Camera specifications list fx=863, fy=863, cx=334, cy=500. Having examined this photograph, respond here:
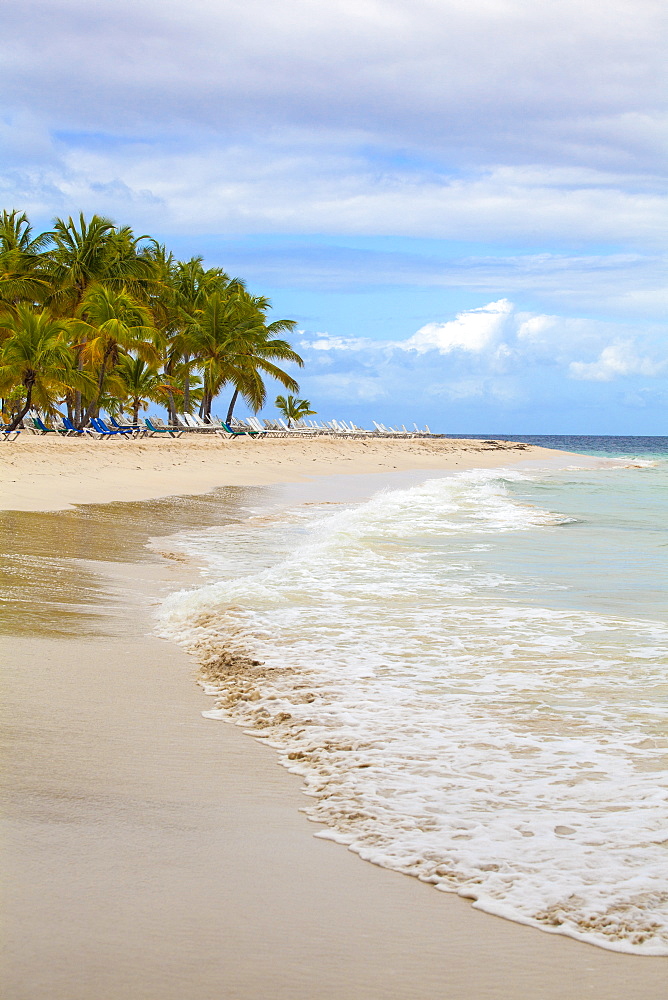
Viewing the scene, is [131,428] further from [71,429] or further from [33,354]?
[33,354]

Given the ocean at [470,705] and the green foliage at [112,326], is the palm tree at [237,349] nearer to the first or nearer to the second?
the green foliage at [112,326]

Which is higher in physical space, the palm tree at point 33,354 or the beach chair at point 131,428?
the palm tree at point 33,354

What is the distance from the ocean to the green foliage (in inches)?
857

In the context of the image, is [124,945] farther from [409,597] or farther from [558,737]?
[409,597]

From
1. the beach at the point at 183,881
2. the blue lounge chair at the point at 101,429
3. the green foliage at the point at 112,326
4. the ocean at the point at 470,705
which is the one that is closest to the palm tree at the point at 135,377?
the green foliage at the point at 112,326

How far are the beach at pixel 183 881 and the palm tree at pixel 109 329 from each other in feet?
84.7

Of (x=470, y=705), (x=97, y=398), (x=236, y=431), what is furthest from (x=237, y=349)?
(x=470, y=705)

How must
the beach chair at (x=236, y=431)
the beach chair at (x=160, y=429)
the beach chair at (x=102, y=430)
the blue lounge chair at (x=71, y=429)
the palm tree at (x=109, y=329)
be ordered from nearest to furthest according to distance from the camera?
the palm tree at (x=109, y=329), the beach chair at (x=102, y=430), the blue lounge chair at (x=71, y=429), the beach chair at (x=160, y=429), the beach chair at (x=236, y=431)

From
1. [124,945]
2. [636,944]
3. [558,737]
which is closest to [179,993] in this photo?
[124,945]

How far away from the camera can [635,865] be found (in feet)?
7.98

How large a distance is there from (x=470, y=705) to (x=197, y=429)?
33779mm

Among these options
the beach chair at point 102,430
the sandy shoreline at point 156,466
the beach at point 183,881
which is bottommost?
the beach at point 183,881

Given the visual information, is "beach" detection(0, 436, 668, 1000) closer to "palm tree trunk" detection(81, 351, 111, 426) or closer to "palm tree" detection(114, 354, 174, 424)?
"palm tree trunk" detection(81, 351, 111, 426)

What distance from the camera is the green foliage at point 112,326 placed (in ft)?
92.2
